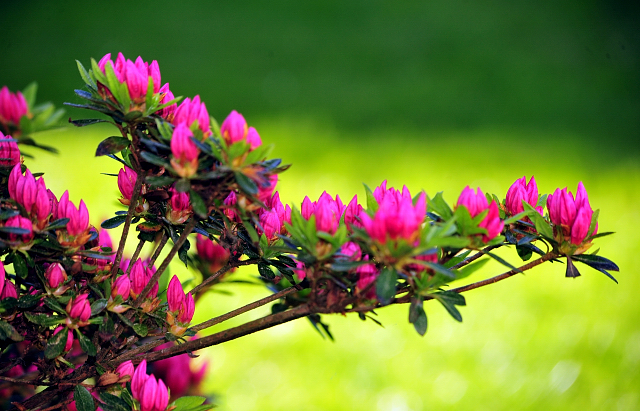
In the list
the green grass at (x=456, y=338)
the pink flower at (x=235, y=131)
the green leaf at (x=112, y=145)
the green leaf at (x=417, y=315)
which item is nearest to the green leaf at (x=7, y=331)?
the green leaf at (x=112, y=145)

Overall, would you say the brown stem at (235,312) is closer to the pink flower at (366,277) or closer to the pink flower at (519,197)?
the pink flower at (366,277)

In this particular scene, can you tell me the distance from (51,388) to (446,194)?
231cm

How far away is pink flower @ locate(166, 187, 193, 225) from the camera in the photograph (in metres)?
0.70

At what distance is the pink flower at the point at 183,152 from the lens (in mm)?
576

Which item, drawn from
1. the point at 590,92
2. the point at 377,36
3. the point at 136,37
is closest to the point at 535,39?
the point at 590,92

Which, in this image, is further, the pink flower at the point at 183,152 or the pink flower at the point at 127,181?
the pink flower at the point at 127,181

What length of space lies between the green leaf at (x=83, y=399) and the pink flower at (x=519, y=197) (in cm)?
55

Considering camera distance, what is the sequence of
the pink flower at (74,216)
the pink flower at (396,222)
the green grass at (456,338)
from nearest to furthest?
the pink flower at (396,222)
the pink flower at (74,216)
the green grass at (456,338)

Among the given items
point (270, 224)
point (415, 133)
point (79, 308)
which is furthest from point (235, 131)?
point (415, 133)

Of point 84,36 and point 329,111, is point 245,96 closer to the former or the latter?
point 329,111

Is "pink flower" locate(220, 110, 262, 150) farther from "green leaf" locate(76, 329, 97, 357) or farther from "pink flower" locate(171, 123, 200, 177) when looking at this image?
"green leaf" locate(76, 329, 97, 357)

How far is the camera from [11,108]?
2.03 feet

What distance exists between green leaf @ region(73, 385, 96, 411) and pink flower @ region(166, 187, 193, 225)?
8.4 inches

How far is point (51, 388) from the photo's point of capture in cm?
74
